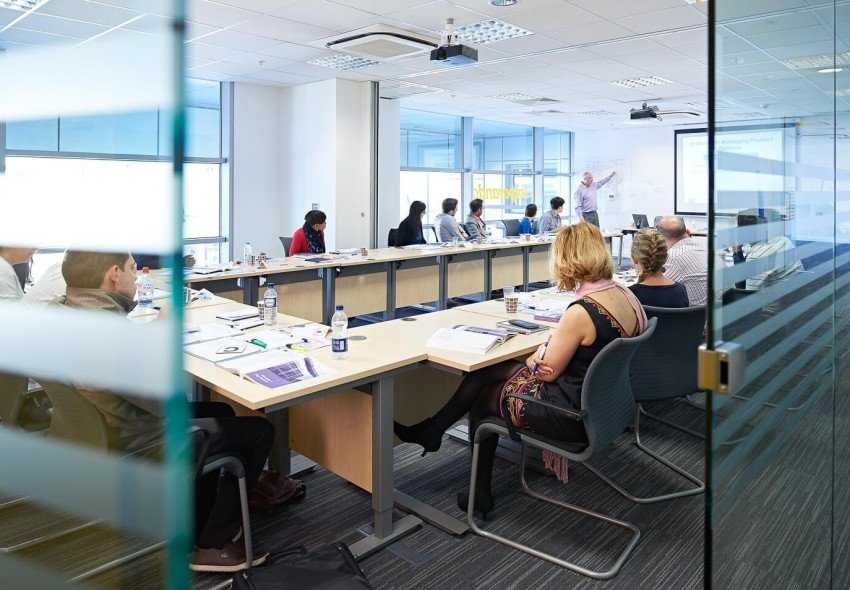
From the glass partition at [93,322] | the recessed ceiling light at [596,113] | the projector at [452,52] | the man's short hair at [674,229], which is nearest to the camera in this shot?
the glass partition at [93,322]

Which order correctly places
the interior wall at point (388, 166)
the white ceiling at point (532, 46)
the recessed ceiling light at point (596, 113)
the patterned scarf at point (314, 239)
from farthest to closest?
the recessed ceiling light at point (596, 113) → the interior wall at point (388, 166) → the patterned scarf at point (314, 239) → the white ceiling at point (532, 46)

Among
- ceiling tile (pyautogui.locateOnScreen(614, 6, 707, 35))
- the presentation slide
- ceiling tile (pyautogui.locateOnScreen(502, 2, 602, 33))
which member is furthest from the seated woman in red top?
the presentation slide

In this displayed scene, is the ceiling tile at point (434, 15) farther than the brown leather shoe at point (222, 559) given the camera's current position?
Yes

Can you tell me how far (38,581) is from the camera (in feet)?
3.10

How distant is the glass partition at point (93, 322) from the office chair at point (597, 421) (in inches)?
68.0

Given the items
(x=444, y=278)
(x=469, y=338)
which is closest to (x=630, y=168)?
(x=444, y=278)

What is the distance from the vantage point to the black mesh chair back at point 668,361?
305 cm

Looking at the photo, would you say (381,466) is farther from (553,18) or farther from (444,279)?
(444,279)

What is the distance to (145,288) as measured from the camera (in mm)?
792

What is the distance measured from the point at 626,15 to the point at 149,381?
17.9 feet

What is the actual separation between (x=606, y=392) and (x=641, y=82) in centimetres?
708

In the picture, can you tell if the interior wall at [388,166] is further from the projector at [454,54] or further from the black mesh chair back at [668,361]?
the black mesh chair back at [668,361]

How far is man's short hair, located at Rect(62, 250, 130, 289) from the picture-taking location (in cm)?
83

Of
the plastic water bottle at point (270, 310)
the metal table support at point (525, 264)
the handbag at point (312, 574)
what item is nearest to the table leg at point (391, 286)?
the metal table support at point (525, 264)
